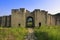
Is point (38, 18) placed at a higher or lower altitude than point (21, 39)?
higher

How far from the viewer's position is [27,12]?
26.5 m

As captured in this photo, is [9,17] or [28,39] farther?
[9,17]

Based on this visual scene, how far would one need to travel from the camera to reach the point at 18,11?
2578cm

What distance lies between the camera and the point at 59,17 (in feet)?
87.5

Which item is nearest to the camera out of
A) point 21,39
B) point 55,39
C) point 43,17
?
point 55,39

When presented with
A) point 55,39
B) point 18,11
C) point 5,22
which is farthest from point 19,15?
point 55,39

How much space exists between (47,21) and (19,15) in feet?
14.5

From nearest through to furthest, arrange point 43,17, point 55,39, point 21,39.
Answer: point 55,39 < point 21,39 < point 43,17

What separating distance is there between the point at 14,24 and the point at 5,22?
71.4 inches

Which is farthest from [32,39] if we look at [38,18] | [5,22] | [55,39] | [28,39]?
[5,22]

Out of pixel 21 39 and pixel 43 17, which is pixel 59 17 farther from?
pixel 21 39

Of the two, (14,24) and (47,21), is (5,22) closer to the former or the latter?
(14,24)

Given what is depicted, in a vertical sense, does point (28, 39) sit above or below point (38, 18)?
below

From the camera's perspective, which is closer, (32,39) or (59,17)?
(32,39)
